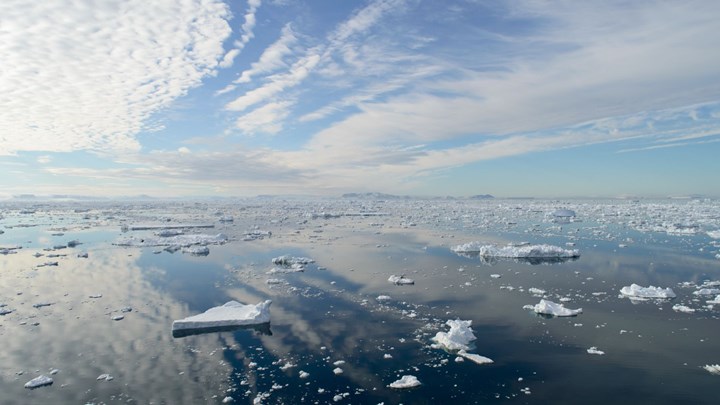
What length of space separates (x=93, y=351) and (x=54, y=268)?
13414mm

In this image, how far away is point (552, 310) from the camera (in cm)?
1328

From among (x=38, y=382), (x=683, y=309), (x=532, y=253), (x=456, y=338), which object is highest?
(x=532, y=253)

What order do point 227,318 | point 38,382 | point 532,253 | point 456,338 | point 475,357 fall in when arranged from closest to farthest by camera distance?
point 38,382
point 475,357
point 456,338
point 227,318
point 532,253

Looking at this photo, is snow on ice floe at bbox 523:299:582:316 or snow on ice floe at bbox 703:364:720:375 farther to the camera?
snow on ice floe at bbox 523:299:582:316

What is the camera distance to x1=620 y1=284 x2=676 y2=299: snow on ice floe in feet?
48.9

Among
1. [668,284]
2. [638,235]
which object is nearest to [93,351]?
[668,284]

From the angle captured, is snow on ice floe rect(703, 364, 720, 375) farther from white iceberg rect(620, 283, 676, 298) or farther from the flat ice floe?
the flat ice floe

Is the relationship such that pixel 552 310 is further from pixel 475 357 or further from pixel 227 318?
pixel 227 318

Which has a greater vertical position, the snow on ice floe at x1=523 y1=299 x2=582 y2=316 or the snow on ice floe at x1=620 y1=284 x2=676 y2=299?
the snow on ice floe at x1=620 y1=284 x2=676 y2=299

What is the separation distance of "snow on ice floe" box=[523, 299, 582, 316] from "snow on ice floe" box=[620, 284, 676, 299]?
124 inches

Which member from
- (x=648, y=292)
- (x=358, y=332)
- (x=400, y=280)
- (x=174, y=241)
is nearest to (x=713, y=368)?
(x=648, y=292)

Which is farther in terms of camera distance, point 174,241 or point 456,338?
point 174,241

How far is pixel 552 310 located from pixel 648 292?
15.3 ft

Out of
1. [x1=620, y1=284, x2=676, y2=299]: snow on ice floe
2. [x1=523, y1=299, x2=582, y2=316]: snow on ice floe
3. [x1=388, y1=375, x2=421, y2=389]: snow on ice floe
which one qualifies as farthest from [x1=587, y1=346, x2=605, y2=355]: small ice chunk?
[x1=620, y1=284, x2=676, y2=299]: snow on ice floe
